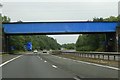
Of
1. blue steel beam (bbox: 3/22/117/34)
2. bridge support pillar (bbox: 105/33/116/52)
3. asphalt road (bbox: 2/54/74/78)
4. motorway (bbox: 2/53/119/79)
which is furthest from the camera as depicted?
bridge support pillar (bbox: 105/33/116/52)

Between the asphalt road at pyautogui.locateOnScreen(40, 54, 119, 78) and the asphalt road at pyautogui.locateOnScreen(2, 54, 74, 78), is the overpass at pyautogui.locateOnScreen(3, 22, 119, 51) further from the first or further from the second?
the asphalt road at pyautogui.locateOnScreen(2, 54, 74, 78)

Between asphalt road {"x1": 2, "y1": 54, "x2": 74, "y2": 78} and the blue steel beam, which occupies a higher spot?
the blue steel beam

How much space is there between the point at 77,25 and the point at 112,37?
1007 centimetres

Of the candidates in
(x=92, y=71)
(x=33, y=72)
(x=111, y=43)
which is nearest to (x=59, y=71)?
(x=33, y=72)

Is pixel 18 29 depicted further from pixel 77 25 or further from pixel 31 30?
pixel 77 25

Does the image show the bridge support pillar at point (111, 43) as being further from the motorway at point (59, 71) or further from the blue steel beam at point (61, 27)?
the motorway at point (59, 71)

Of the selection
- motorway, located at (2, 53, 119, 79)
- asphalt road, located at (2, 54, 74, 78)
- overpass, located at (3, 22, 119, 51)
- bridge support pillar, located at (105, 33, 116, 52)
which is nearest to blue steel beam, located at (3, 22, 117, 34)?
overpass, located at (3, 22, 119, 51)

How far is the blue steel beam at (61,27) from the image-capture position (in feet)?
255

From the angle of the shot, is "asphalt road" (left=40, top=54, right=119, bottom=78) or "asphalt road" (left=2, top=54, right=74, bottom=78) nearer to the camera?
"asphalt road" (left=2, top=54, right=74, bottom=78)

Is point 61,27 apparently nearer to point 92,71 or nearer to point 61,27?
point 61,27

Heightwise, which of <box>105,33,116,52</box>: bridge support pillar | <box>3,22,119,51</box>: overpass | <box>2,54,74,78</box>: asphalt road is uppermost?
<box>3,22,119,51</box>: overpass

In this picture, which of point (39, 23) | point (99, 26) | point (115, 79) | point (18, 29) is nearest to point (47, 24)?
point (39, 23)

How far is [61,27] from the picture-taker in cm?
7850

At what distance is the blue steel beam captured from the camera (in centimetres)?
Answer: 7769
